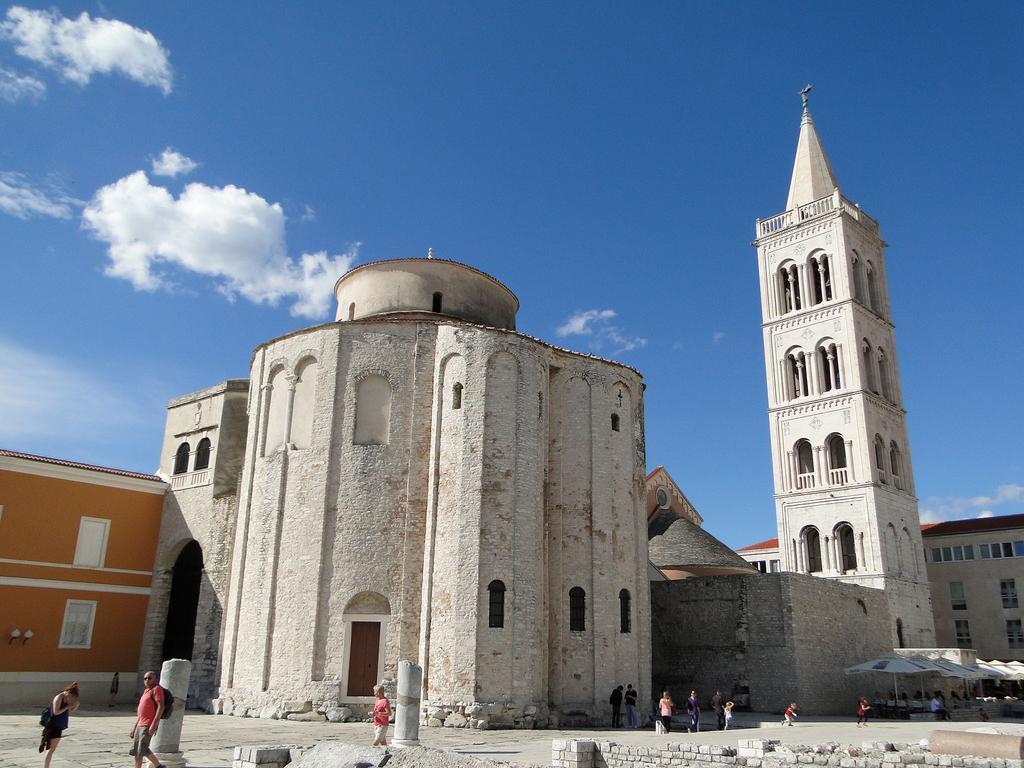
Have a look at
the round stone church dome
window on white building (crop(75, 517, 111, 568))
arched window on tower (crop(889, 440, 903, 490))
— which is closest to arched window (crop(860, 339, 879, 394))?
arched window on tower (crop(889, 440, 903, 490))

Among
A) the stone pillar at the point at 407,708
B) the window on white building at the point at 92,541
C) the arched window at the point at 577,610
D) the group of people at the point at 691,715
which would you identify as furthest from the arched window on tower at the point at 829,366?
the window on white building at the point at 92,541

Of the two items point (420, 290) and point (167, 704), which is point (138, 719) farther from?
point (420, 290)

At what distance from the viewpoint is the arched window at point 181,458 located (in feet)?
93.2

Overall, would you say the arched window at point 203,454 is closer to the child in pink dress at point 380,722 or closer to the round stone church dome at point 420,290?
the round stone church dome at point 420,290

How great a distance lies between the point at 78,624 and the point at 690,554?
22708mm

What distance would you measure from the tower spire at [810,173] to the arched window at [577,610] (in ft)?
96.8

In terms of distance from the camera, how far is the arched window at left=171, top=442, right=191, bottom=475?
93.2ft

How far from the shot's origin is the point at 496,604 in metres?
20.8

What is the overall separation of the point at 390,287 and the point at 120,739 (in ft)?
48.2

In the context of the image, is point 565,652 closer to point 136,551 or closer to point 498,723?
point 498,723

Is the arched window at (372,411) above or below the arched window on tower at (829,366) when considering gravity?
below

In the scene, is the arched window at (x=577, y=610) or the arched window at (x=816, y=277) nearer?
the arched window at (x=577, y=610)

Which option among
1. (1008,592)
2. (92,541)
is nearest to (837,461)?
(1008,592)

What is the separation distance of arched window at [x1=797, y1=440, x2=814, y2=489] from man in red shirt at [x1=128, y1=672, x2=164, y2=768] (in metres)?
33.5
